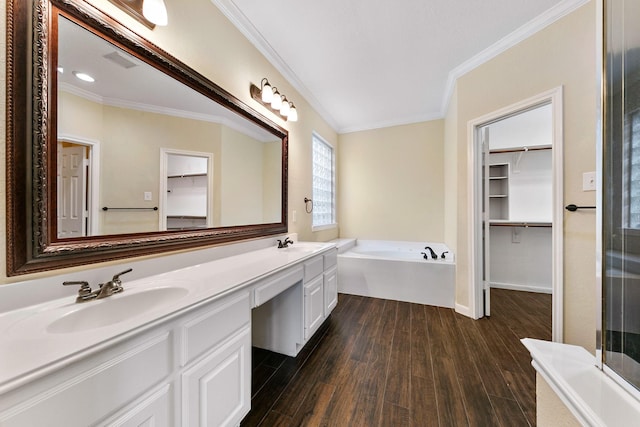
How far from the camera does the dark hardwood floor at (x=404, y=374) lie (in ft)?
4.11

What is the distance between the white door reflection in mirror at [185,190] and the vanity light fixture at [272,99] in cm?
77

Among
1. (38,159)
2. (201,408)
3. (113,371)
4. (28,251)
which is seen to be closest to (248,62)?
(38,159)

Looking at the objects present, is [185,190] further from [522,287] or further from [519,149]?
[522,287]

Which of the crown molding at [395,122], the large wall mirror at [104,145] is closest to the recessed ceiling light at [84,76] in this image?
the large wall mirror at [104,145]

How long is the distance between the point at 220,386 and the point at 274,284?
0.51m

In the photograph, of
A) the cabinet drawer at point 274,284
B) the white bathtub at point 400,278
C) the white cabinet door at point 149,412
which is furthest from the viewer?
the white bathtub at point 400,278

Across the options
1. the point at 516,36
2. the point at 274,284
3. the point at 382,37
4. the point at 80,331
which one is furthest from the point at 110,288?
the point at 516,36

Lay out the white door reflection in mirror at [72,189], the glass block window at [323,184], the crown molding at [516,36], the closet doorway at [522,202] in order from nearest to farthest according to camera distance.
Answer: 1. the white door reflection in mirror at [72,189]
2. the crown molding at [516,36]
3. the closet doorway at [522,202]
4. the glass block window at [323,184]

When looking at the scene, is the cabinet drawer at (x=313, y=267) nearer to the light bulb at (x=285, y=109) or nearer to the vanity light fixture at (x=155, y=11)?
the light bulb at (x=285, y=109)

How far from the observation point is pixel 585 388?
2.08 feet

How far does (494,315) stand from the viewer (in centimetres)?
245

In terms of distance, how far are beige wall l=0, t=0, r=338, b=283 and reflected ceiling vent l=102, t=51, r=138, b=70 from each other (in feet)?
0.50

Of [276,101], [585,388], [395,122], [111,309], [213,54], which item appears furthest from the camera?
[395,122]

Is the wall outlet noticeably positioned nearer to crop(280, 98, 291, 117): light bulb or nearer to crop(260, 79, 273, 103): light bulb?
crop(280, 98, 291, 117): light bulb
